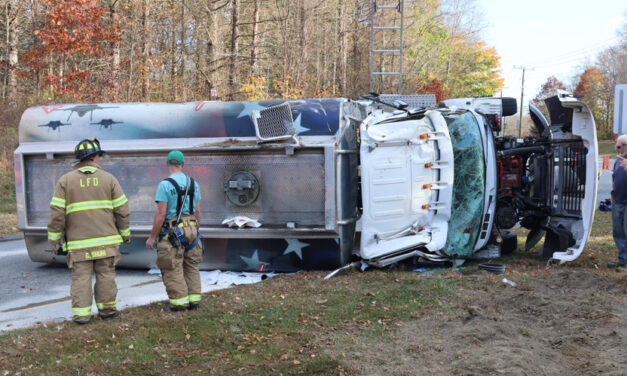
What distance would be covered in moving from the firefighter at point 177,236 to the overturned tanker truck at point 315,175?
5.49ft

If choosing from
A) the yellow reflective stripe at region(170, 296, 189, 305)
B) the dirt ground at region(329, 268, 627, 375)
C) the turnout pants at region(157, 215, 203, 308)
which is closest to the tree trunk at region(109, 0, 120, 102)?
the turnout pants at region(157, 215, 203, 308)

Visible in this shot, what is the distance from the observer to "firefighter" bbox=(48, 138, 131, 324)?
17.2ft

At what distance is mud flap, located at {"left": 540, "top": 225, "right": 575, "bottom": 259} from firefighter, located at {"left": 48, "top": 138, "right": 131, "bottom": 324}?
19.3 feet

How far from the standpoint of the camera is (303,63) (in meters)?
24.7

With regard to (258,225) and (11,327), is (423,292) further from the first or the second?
(11,327)

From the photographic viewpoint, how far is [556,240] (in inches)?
324

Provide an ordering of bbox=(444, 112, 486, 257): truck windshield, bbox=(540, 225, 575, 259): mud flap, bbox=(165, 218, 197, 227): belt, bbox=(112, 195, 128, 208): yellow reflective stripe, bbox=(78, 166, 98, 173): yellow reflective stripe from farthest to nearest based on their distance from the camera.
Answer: bbox=(540, 225, 575, 259): mud flap, bbox=(444, 112, 486, 257): truck windshield, bbox=(165, 218, 197, 227): belt, bbox=(112, 195, 128, 208): yellow reflective stripe, bbox=(78, 166, 98, 173): yellow reflective stripe

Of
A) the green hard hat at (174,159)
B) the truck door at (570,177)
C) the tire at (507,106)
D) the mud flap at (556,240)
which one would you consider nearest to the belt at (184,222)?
the green hard hat at (174,159)

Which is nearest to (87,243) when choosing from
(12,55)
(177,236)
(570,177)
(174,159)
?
(177,236)

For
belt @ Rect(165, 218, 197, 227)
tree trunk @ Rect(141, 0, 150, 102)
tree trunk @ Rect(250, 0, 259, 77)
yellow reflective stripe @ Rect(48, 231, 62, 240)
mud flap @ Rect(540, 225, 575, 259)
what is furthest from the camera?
tree trunk @ Rect(250, 0, 259, 77)

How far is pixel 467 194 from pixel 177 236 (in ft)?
13.3

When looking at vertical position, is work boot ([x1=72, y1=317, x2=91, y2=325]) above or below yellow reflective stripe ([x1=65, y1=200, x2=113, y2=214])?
below

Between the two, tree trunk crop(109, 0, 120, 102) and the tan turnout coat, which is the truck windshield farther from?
tree trunk crop(109, 0, 120, 102)

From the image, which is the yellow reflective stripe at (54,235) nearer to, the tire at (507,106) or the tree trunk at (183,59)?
the tire at (507,106)
